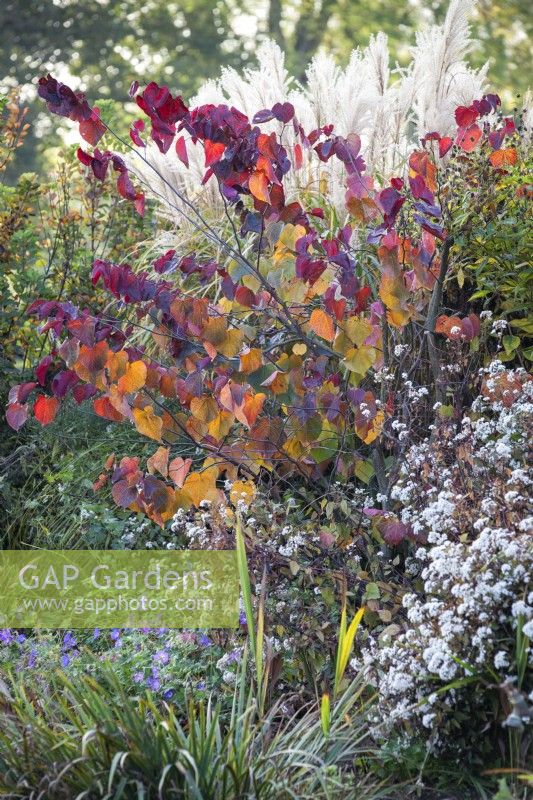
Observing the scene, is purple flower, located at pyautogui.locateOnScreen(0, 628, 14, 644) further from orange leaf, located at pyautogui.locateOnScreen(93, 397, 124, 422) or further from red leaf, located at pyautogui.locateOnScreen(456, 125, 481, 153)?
red leaf, located at pyautogui.locateOnScreen(456, 125, 481, 153)

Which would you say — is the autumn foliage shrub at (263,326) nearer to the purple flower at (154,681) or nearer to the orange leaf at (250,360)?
the orange leaf at (250,360)

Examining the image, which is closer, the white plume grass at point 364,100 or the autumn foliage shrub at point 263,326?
A: the autumn foliage shrub at point 263,326

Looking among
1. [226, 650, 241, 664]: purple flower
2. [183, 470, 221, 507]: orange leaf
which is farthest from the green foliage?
[183, 470, 221, 507]: orange leaf

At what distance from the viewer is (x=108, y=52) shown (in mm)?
22422

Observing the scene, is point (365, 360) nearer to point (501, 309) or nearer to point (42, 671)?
point (501, 309)

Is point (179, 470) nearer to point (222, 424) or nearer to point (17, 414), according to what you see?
point (222, 424)

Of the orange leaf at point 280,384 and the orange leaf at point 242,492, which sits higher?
the orange leaf at point 280,384

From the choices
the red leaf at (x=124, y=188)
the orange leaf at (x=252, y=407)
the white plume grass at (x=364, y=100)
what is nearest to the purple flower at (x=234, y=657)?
the orange leaf at (x=252, y=407)

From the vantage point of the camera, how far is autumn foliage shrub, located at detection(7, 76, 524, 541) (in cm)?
338

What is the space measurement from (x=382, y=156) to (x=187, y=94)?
59.9 ft

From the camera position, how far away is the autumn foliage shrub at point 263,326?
3.38 metres

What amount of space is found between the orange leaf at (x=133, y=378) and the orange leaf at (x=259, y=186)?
2.32ft

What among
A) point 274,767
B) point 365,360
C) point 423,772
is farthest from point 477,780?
point 365,360

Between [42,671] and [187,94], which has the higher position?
[187,94]
